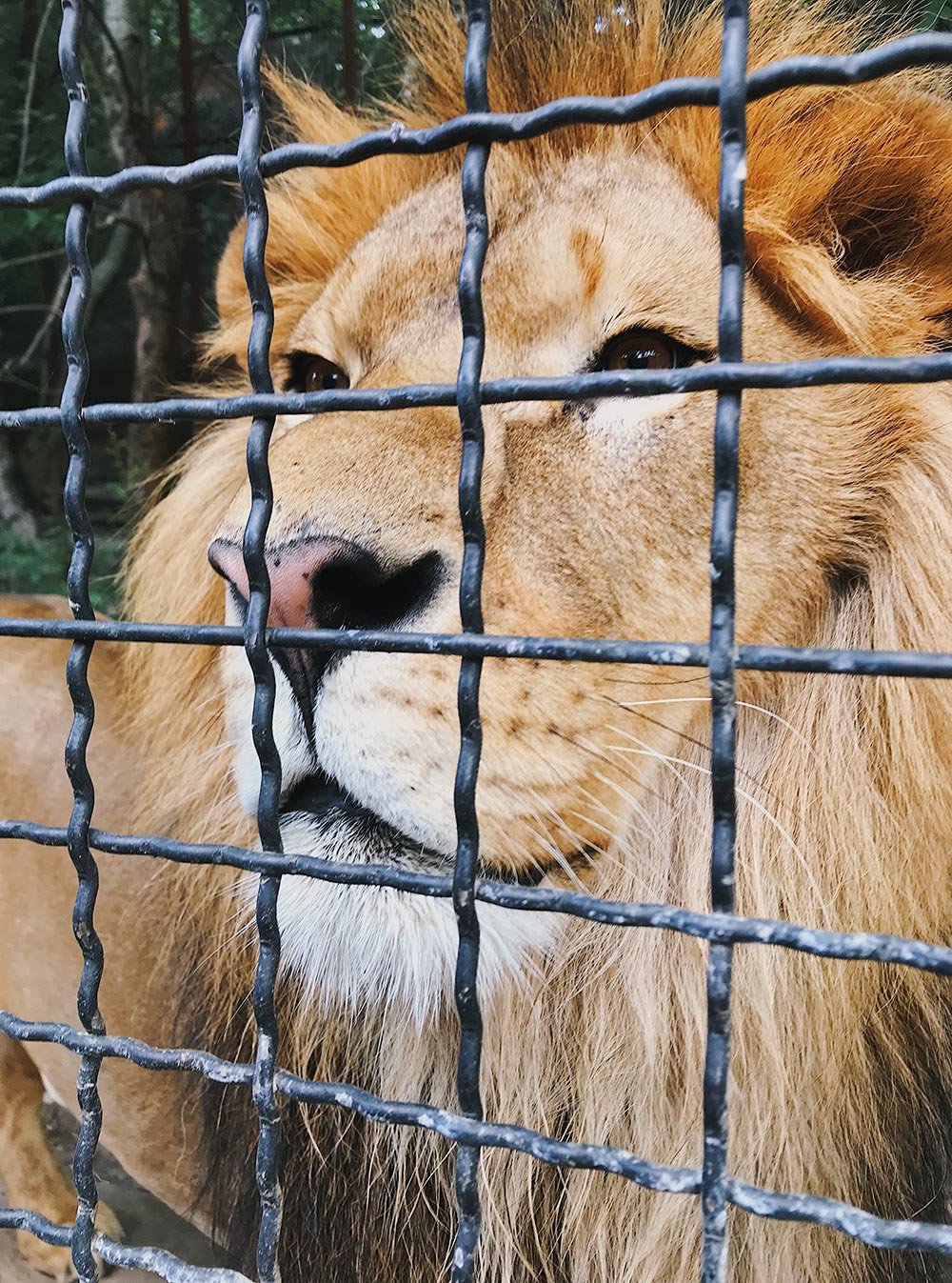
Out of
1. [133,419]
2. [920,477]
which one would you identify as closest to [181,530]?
[133,419]

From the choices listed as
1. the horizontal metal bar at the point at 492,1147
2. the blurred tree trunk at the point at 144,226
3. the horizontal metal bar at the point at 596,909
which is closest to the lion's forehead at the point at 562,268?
the horizontal metal bar at the point at 596,909

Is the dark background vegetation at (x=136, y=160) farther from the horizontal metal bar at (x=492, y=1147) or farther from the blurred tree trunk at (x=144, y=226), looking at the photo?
the horizontal metal bar at (x=492, y=1147)

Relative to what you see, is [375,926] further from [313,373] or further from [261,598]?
[313,373]

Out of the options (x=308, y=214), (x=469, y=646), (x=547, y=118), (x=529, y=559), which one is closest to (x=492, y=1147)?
(x=469, y=646)

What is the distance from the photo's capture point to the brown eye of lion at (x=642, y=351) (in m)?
1.14

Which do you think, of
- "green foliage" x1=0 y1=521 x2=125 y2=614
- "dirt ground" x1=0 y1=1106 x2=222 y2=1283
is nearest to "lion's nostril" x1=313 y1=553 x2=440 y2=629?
"dirt ground" x1=0 y1=1106 x2=222 y2=1283

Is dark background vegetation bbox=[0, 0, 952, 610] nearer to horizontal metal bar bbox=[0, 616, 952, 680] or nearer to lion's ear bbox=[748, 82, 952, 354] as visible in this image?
lion's ear bbox=[748, 82, 952, 354]

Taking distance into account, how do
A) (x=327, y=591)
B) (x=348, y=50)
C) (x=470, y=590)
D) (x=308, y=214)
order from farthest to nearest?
(x=348, y=50), (x=308, y=214), (x=327, y=591), (x=470, y=590)

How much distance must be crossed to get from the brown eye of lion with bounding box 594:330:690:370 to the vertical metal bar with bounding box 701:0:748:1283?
1.67 feet

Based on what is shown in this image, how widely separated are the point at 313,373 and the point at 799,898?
105cm

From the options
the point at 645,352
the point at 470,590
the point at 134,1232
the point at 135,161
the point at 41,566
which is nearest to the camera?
the point at 470,590

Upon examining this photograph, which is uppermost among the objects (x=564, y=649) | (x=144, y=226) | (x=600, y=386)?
(x=144, y=226)

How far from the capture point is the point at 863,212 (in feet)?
3.91

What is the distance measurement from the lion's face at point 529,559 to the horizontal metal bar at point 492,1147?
8.5 inches
